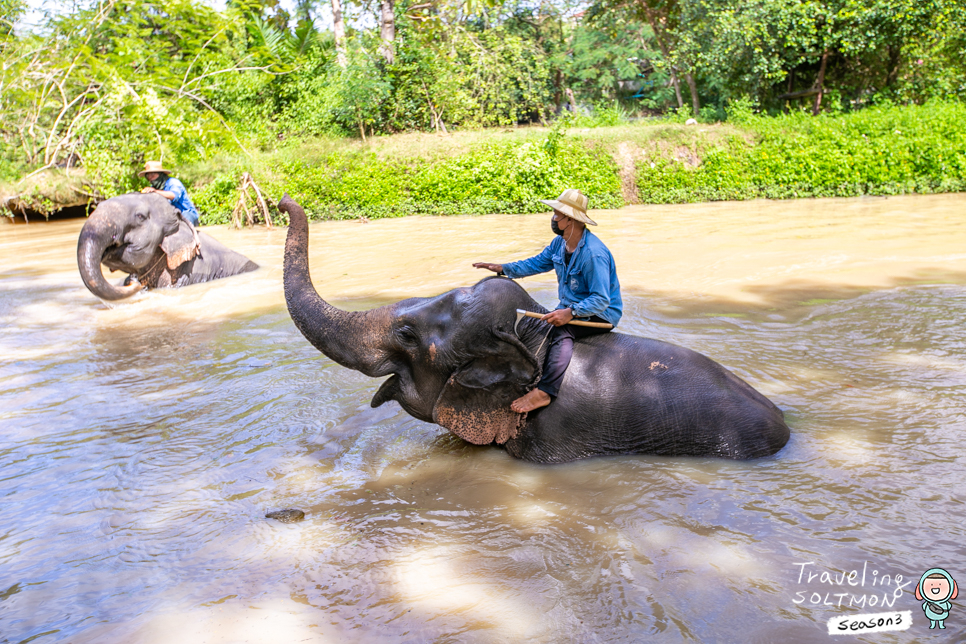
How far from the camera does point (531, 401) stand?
399cm

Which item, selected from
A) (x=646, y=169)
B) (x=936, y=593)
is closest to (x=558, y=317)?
(x=936, y=593)

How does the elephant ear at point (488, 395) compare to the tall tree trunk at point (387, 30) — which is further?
the tall tree trunk at point (387, 30)

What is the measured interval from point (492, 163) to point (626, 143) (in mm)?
3615

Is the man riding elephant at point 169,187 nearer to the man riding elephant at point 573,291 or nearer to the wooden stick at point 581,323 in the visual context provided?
the man riding elephant at point 573,291

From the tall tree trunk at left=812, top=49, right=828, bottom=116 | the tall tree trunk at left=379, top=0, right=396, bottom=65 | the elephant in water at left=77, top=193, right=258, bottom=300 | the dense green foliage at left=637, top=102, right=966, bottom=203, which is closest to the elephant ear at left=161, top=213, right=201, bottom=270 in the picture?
the elephant in water at left=77, top=193, right=258, bottom=300

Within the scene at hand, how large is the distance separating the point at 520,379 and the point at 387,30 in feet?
64.9

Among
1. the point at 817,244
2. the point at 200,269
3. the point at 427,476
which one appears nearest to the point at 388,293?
the point at 200,269

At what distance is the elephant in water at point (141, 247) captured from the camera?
7.64 metres

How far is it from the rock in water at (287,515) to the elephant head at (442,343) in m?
0.80

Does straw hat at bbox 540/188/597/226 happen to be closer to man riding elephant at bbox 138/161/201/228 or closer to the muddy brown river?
the muddy brown river

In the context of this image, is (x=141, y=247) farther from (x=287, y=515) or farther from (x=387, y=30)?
(x=387, y=30)

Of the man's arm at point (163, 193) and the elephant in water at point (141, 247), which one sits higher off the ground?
the man's arm at point (163, 193)

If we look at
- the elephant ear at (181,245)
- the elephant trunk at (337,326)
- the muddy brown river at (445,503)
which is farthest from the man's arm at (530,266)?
the elephant ear at (181,245)

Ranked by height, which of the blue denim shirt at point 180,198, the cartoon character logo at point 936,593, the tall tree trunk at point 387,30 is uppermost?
the tall tree trunk at point 387,30
